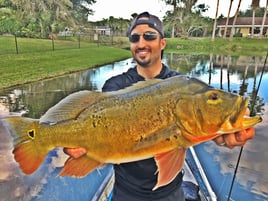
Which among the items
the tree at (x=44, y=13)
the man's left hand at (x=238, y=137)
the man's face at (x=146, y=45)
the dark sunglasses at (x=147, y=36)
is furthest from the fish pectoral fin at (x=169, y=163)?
the tree at (x=44, y=13)

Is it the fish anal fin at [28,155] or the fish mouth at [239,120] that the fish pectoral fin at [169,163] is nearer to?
the fish mouth at [239,120]

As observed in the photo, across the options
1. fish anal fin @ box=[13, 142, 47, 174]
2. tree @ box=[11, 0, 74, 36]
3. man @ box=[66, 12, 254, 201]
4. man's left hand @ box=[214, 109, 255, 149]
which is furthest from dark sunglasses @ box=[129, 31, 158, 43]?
tree @ box=[11, 0, 74, 36]

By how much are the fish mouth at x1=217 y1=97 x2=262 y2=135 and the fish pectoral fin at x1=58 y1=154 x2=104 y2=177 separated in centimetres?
63

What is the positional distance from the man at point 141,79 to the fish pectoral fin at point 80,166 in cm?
31

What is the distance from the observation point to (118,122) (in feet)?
4.80

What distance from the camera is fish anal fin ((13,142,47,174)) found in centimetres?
148

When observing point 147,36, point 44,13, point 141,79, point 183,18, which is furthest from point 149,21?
point 183,18

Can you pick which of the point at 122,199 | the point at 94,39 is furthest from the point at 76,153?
the point at 94,39

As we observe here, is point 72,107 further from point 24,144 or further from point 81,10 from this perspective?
point 81,10

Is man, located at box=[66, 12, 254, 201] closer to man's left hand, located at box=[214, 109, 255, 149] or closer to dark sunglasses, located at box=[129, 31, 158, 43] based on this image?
A: dark sunglasses, located at box=[129, 31, 158, 43]

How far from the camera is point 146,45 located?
1843mm

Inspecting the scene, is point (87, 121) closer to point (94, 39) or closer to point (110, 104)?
point (110, 104)

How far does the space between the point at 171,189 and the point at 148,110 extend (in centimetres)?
67

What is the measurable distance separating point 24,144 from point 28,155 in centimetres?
6
